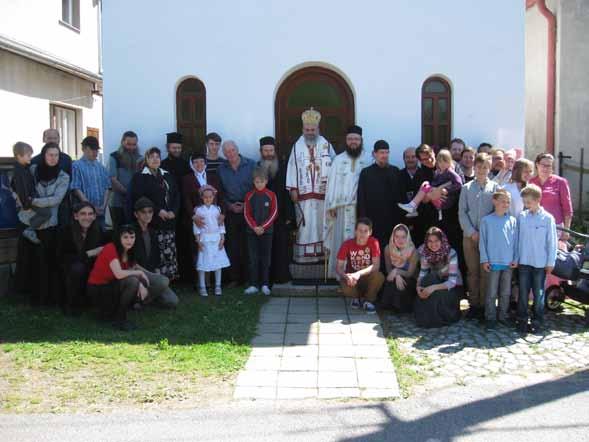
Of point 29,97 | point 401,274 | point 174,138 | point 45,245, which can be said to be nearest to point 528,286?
point 401,274

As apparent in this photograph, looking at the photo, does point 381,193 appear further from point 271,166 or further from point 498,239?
point 498,239

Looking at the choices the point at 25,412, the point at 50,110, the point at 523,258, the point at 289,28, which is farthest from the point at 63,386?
the point at 50,110

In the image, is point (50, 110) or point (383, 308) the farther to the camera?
point (50, 110)

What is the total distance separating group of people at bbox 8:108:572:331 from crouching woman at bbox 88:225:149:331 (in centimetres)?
1

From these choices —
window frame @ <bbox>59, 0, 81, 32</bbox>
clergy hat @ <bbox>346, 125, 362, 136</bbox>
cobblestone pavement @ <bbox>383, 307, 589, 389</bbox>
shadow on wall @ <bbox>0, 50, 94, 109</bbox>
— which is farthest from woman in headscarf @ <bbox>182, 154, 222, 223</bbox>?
window frame @ <bbox>59, 0, 81, 32</bbox>

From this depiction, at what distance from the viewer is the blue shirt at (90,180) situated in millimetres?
7395

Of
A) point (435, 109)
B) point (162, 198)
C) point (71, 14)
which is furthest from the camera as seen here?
point (71, 14)

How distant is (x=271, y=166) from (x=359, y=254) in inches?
64.6

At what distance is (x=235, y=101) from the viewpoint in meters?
8.50

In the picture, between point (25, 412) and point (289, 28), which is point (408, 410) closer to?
point (25, 412)

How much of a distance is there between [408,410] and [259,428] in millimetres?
1041

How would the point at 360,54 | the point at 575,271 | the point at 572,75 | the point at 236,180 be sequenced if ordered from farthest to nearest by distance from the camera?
the point at 572,75
the point at 360,54
the point at 236,180
the point at 575,271

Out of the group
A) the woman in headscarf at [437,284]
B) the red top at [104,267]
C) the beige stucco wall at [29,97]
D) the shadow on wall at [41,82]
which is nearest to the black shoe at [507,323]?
the woman in headscarf at [437,284]

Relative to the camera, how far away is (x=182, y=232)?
7949 millimetres
